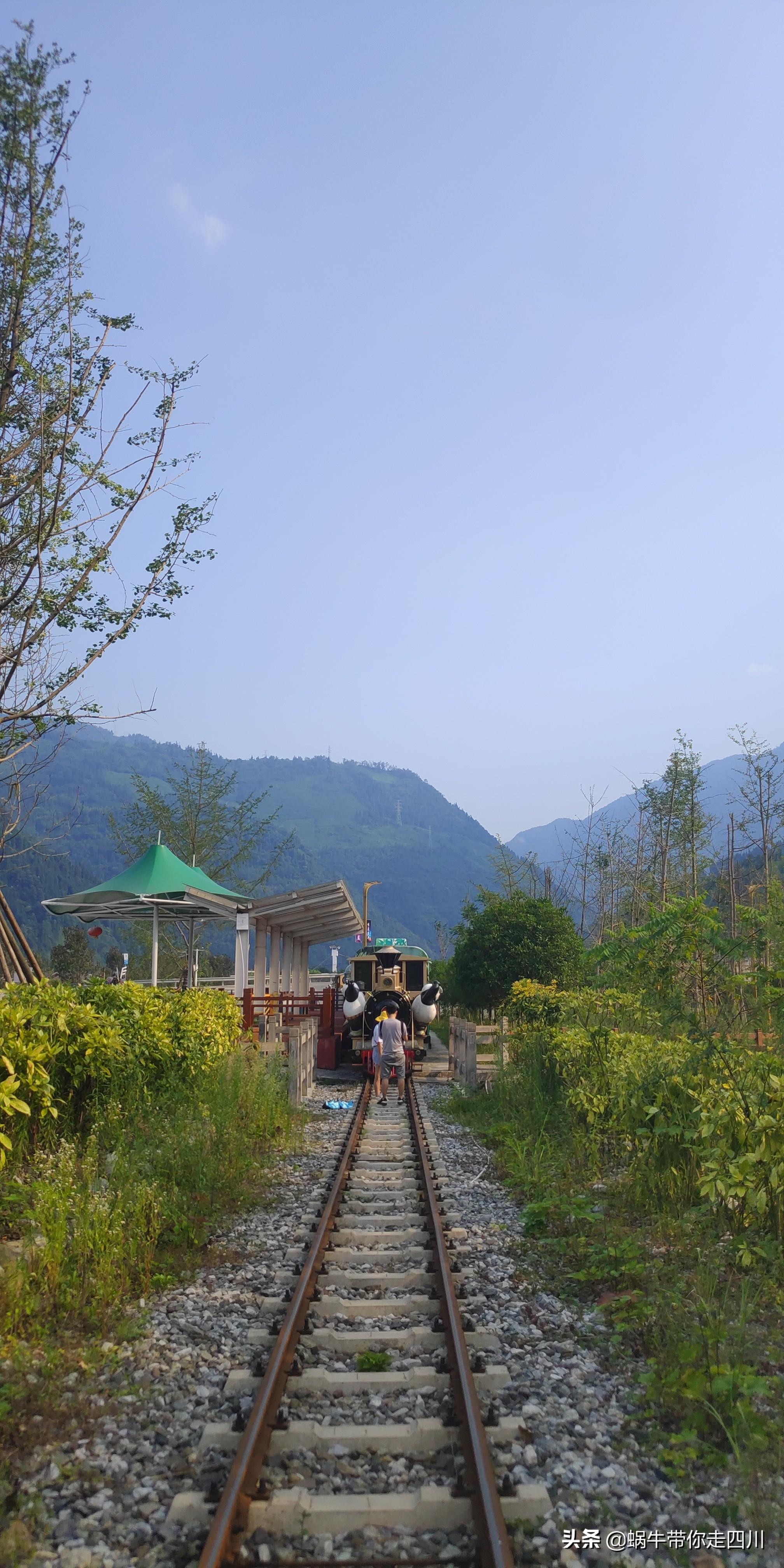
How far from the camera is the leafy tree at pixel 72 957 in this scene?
46.3m

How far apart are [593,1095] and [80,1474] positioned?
Result: 5.63 meters

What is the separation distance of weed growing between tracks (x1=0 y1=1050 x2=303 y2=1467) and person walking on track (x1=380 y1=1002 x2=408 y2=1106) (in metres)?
5.79

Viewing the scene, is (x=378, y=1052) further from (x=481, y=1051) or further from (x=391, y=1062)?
(x=481, y=1051)

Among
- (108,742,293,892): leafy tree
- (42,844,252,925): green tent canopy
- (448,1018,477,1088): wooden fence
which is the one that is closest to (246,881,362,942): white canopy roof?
(42,844,252,925): green tent canopy

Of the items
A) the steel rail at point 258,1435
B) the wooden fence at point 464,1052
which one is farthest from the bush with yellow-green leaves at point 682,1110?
the wooden fence at point 464,1052

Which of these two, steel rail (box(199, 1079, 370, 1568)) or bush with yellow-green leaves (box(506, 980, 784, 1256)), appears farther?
bush with yellow-green leaves (box(506, 980, 784, 1256))

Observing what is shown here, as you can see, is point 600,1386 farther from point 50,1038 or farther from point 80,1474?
point 50,1038

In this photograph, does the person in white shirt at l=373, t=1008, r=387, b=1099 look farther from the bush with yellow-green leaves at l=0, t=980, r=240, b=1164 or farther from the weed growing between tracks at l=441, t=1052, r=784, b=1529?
the weed growing between tracks at l=441, t=1052, r=784, b=1529

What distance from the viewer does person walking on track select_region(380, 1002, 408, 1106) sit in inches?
619

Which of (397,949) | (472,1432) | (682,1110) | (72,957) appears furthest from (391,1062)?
(72,957)

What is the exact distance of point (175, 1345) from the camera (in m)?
5.02

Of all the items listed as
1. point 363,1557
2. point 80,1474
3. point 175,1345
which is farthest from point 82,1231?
point 363,1557

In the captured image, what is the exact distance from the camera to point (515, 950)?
21.1 metres

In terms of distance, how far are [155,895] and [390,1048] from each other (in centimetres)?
520
